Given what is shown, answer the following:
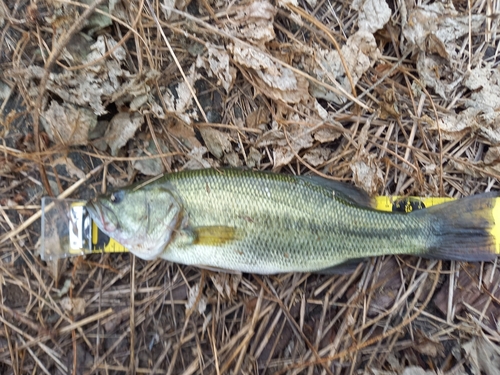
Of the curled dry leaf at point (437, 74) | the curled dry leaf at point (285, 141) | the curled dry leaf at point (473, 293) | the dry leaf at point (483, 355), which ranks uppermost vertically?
the curled dry leaf at point (437, 74)

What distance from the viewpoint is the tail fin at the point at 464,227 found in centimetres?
283

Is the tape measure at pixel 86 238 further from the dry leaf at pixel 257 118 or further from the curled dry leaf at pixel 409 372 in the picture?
the curled dry leaf at pixel 409 372

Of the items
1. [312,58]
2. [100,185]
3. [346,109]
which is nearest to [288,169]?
[346,109]

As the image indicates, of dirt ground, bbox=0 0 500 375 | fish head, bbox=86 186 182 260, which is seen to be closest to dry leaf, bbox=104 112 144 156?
dirt ground, bbox=0 0 500 375

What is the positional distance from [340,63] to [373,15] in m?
0.49

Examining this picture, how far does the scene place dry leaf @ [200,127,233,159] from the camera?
3000mm

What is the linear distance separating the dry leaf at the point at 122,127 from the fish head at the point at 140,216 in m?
0.50

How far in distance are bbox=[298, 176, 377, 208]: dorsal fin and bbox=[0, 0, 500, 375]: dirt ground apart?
84 millimetres

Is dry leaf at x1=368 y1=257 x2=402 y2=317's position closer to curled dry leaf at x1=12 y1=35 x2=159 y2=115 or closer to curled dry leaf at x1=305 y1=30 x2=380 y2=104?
curled dry leaf at x1=305 y1=30 x2=380 y2=104

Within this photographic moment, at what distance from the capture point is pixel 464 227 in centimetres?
285

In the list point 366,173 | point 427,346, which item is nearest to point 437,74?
point 366,173

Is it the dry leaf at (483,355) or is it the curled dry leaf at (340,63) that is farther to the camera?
the curled dry leaf at (340,63)

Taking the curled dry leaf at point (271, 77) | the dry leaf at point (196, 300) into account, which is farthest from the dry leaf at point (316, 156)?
the dry leaf at point (196, 300)

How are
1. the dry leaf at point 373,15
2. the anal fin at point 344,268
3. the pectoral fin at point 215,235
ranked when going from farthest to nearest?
the dry leaf at point 373,15
the anal fin at point 344,268
the pectoral fin at point 215,235
